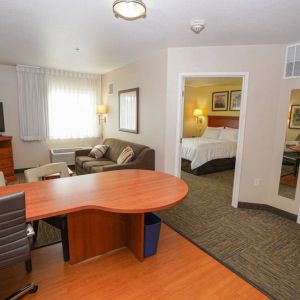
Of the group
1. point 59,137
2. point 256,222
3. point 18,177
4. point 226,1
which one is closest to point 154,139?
point 256,222

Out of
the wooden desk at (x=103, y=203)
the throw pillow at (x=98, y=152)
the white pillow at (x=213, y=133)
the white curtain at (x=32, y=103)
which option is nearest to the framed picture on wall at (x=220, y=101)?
the white pillow at (x=213, y=133)

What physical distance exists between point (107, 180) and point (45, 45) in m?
2.52

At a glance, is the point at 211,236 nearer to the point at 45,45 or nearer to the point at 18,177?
the point at 45,45

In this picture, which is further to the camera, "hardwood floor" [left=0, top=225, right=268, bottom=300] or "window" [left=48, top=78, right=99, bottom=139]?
"window" [left=48, top=78, right=99, bottom=139]

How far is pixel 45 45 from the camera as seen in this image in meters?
3.34

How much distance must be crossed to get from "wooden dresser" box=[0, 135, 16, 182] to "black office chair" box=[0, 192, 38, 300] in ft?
12.5

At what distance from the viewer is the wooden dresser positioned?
14.9ft

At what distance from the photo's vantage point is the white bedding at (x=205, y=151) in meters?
4.98

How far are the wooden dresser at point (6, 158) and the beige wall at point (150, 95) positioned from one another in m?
2.48

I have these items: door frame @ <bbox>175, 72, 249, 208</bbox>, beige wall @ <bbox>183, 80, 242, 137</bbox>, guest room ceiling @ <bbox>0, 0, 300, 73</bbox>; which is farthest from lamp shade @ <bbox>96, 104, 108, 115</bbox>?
beige wall @ <bbox>183, 80, 242, 137</bbox>

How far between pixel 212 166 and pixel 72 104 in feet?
12.8

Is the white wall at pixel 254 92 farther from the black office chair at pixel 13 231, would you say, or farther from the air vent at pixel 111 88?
the black office chair at pixel 13 231

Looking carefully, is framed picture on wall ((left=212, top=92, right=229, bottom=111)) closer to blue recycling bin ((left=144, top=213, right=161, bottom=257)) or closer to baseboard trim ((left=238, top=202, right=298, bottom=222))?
baseboard trim ((left=238, top=202, right=298, bottom=222))

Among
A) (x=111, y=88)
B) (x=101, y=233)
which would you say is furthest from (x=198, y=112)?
(x=101, y=233)
